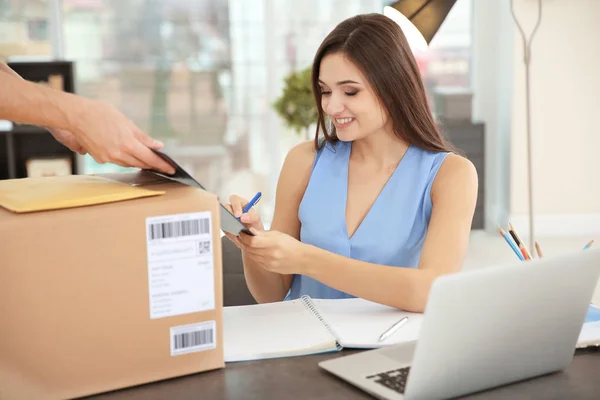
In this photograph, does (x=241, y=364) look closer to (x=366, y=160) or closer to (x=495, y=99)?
(x=366, y=160)

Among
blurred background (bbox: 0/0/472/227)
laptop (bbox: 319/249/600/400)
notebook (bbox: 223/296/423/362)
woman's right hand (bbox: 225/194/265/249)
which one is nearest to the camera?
laptop (bbox: 319/249/600/400)

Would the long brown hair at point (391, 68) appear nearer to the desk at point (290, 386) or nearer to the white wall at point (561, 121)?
the desk at point (290, 386)

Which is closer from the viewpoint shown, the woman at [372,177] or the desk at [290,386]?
the desk at [290,386]

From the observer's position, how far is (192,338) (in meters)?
1.06

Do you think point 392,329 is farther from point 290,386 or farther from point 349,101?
point 349,101

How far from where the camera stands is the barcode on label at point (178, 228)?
3.28 feet

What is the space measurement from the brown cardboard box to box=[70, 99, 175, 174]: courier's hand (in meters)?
0.07

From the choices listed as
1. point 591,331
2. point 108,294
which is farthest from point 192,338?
point 591,331

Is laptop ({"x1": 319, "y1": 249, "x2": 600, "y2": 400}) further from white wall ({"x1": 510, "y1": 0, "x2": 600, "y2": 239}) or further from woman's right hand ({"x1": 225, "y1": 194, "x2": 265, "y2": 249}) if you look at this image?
white wall ({"x1": 510, "y1": 0, "x2": 600, "y2": 239})

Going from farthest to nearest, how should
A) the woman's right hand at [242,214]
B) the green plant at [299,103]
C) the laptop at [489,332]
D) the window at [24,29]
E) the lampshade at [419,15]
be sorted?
the window at [24,29] < the green plant at [299,103] < the lampshade at [419,15] < the woman's right hand at [242,214] < the laptop at [489,332]

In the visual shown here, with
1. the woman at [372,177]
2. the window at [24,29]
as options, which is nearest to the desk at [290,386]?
the woman at [372,177]

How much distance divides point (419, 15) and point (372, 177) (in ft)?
2.14

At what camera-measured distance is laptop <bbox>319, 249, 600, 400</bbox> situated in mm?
928

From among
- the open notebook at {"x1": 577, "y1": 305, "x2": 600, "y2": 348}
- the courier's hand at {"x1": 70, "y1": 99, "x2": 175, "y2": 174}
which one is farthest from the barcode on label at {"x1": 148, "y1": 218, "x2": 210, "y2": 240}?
the open notebook at {"x1": 577, "y1": 305, "x2": 600, "y2": 348}
